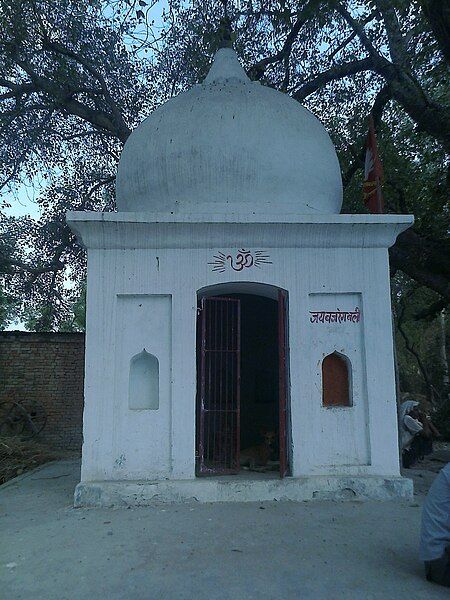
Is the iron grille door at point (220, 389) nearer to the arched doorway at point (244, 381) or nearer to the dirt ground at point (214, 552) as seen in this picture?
the arched doorway at point (244, 381)

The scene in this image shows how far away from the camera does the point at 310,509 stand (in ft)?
20.2

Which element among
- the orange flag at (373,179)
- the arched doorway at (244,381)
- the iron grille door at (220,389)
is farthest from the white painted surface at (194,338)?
the arched doorway at (244,381)

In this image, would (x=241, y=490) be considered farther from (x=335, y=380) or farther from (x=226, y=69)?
(x=226, y=69)

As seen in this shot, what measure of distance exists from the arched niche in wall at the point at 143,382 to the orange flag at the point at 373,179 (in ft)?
11.3

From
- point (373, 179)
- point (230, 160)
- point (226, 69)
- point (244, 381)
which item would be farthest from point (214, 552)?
point (226, 69)

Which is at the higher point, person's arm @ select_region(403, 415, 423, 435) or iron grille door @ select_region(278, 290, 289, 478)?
iron grille door @ select_region(278, 290, 289, 478)

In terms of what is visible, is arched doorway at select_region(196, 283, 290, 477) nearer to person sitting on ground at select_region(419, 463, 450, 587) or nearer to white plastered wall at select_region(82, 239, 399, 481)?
white plastered wall at select_region(82, 239, 399, 481)

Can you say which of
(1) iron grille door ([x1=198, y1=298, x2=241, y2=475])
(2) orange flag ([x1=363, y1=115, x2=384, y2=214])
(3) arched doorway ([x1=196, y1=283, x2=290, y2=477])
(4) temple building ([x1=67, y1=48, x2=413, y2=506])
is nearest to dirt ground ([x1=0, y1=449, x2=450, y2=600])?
(4) temple building ([x1=67, y1=48, x2=413, y2=506])

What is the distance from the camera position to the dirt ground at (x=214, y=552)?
160 inches

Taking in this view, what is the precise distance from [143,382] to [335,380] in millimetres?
2235

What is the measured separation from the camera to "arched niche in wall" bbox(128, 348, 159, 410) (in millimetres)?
6844

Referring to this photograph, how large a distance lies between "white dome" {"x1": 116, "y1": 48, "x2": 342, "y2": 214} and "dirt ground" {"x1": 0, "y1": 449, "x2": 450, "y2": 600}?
3.50 m

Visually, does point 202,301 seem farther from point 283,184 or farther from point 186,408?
point 283,184

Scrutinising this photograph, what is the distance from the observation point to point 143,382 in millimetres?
6902
